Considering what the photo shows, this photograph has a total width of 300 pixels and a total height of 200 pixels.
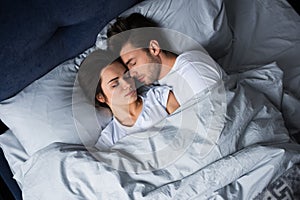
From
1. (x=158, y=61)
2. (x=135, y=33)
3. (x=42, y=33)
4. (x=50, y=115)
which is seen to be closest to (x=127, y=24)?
(x=135, y=33)

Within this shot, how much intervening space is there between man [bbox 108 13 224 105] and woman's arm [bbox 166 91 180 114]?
15 mm

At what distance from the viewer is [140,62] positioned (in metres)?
1.14

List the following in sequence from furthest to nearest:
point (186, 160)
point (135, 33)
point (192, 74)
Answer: point (135, 33)
point (192, 74)
point (186, 160)

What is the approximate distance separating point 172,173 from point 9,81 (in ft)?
1.75

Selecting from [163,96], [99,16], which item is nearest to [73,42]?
[99,16]

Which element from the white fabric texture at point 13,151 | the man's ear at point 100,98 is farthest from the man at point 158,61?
the white fabric texture at point 13,151

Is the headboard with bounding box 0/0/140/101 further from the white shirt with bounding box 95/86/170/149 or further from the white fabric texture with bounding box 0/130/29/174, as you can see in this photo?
the white shirt with bounding box 95/86/170/149

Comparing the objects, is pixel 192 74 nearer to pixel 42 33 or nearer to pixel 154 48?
pixel 154 48

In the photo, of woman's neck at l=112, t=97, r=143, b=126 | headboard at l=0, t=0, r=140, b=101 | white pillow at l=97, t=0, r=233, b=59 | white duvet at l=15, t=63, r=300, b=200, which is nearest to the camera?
white duvet at l=15, t=63, r=300, b=200

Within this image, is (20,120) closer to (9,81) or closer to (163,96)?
(9,81)

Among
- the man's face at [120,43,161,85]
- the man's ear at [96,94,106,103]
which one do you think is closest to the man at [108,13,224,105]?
the man's face at [120,43,161,85]

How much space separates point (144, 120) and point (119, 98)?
96mm

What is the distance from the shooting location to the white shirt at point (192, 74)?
1.06 meters

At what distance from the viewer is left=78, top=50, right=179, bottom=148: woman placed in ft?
3.61
